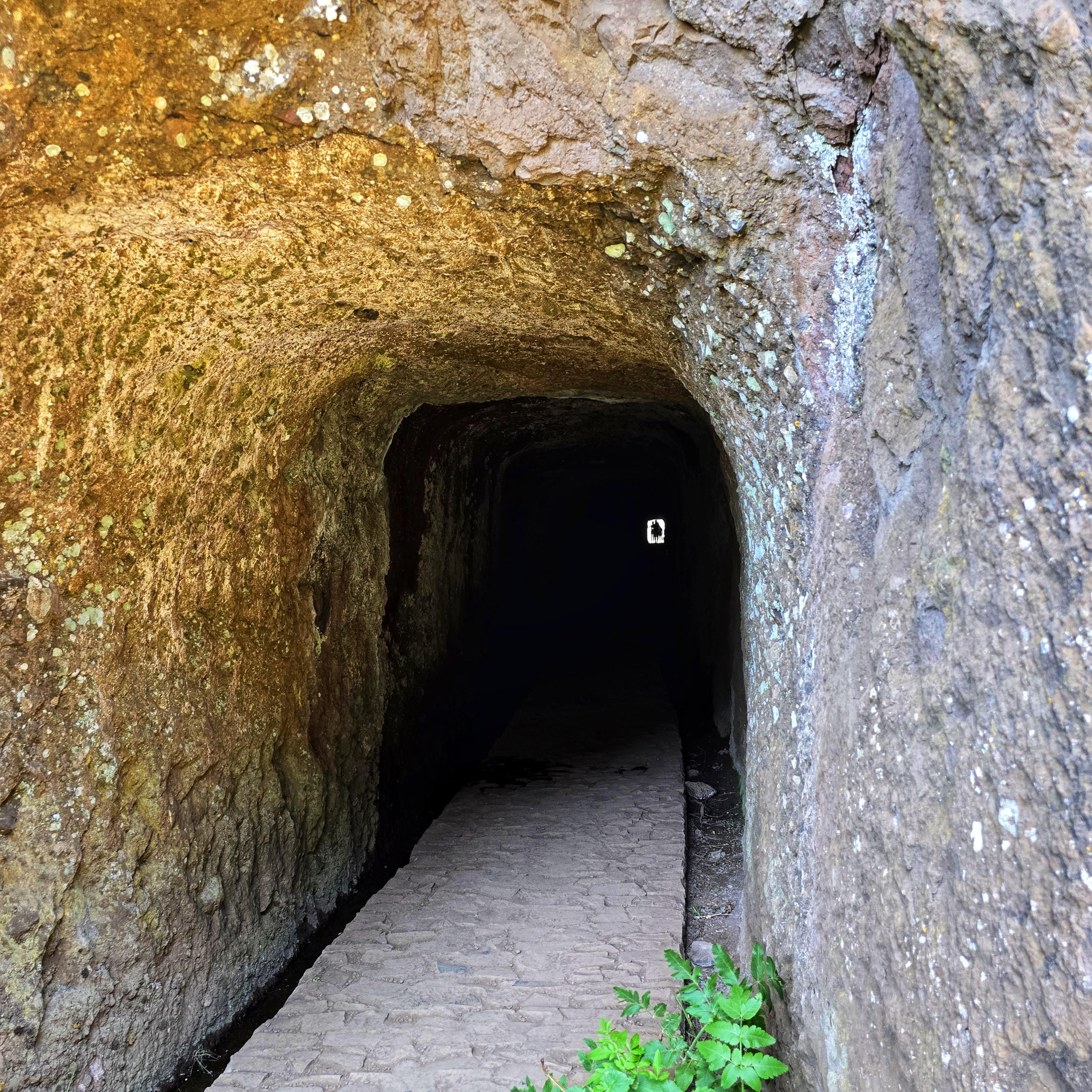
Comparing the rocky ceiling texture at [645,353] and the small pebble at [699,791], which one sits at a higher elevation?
the rocky ceiling texture at [645,353]

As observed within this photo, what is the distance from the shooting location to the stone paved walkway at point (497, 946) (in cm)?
279

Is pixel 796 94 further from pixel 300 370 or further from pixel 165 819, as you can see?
pixel 165 819

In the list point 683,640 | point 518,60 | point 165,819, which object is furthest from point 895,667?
point 683,640

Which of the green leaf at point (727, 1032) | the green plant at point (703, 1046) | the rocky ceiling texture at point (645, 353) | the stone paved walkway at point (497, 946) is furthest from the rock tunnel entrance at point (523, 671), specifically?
the green leaf at point (727, 1032)

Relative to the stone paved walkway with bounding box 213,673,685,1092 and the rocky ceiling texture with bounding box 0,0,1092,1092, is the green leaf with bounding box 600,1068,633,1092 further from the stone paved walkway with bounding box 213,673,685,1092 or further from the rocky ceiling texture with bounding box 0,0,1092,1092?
the stone paved walkway with bounding box 213,673,685,1092

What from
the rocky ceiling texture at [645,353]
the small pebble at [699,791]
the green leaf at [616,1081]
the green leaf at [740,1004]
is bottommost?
the small pebble at [699,791]

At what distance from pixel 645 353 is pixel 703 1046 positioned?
2510 mm

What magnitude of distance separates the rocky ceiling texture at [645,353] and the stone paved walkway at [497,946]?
48cm

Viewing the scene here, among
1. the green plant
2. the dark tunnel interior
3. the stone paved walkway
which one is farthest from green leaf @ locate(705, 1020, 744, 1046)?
the dark tunnel interior

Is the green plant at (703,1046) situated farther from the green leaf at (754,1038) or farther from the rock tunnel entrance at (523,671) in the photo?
the rock tunnel entrance at (523,671)

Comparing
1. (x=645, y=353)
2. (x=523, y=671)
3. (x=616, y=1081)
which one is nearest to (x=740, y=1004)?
(x=616, y=1081)

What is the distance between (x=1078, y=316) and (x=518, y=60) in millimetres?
1389

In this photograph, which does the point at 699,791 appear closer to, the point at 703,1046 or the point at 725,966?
the point at 725,966

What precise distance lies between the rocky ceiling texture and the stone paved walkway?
0.48 meters
